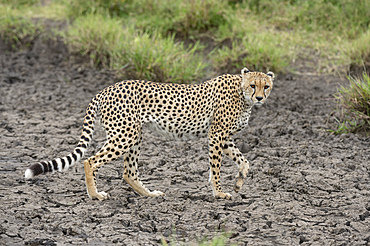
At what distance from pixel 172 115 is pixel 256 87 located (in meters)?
0.76

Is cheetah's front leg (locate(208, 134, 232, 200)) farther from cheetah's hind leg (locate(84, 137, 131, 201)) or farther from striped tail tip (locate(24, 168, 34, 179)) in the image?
striped tail tip (locate(24, 168, 34, 179))

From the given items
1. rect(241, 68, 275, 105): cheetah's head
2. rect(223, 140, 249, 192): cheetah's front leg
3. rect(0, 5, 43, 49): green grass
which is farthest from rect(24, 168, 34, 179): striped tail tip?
rect(0, 5, 43, 49): green grass

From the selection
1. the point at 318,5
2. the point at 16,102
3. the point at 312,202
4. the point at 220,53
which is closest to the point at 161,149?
the point at 312,202

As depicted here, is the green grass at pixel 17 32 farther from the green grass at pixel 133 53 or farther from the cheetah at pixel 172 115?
the cheetah at pixel 172 115

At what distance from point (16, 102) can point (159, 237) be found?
4.57 metres

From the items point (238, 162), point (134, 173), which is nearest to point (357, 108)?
point (238, 162)

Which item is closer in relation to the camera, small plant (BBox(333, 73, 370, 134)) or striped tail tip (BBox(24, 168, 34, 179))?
striped tail tip (BBox(24, 168, 34, 179))

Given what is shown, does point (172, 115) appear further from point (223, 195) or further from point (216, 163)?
point (223, 195)

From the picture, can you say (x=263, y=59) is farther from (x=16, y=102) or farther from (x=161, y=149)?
(x=16, y=102)

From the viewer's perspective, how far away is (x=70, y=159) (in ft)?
12.6

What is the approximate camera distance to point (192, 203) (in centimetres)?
417

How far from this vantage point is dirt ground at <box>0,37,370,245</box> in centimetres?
360

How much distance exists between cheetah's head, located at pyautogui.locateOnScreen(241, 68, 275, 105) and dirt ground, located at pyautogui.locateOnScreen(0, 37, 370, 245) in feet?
2.90

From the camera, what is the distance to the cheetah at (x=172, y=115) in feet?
13.3
